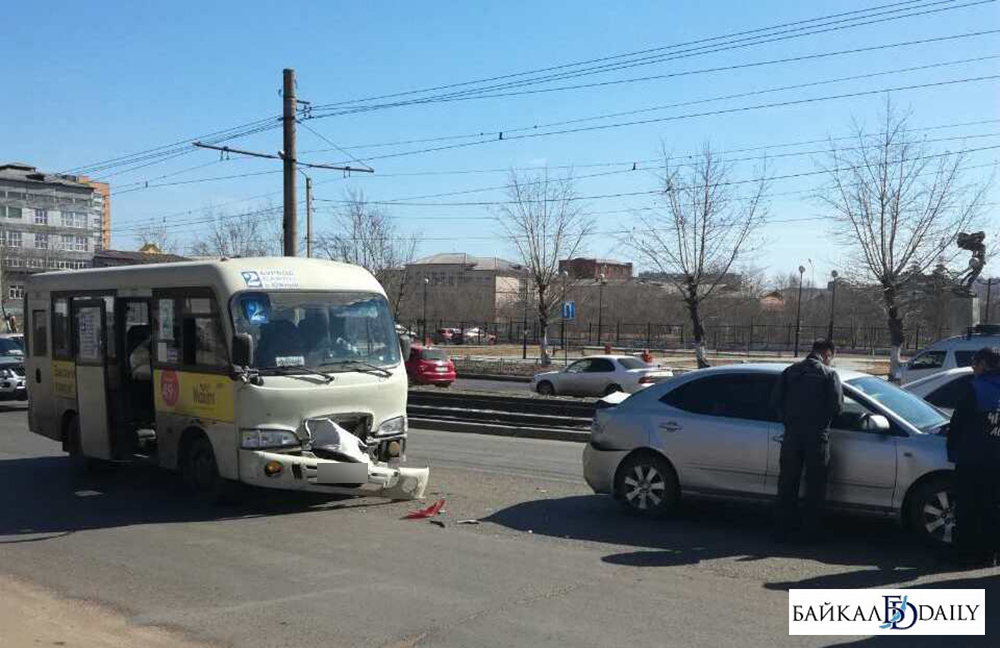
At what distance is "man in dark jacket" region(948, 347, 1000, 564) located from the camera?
23.2 feet

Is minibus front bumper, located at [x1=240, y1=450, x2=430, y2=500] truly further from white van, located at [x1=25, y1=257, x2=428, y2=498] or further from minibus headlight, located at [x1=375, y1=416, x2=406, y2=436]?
minibus headlight, located at [x1=375, y1=416, x2=406, y2=436]

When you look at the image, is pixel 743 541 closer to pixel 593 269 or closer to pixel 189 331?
pixel 189 331

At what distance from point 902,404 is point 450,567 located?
4236 millimetres

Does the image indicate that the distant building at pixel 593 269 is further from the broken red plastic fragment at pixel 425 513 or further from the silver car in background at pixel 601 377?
the broken red plastic fragment at pixel 425 513

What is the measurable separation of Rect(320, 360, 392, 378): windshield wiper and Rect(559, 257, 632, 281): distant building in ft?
115

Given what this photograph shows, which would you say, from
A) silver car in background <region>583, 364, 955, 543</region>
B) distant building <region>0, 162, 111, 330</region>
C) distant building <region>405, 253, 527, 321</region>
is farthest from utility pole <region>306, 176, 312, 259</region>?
distant building <region>0, 162, 111, 330</region>

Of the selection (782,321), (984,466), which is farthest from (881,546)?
(782,321)

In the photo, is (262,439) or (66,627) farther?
(262,439)

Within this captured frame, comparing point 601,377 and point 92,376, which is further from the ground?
point 92,376

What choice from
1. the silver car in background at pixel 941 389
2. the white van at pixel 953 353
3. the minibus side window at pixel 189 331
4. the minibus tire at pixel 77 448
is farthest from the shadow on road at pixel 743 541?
the white van at pixel 953 353

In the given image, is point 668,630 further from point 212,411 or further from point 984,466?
point 212,411

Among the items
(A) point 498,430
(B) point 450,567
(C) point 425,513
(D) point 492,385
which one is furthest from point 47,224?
(B) point 450,567

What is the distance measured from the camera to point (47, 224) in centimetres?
9894

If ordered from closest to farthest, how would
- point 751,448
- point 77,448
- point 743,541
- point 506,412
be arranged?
point 743,541 → point 751,448 → point 77,448 → point 506,412
